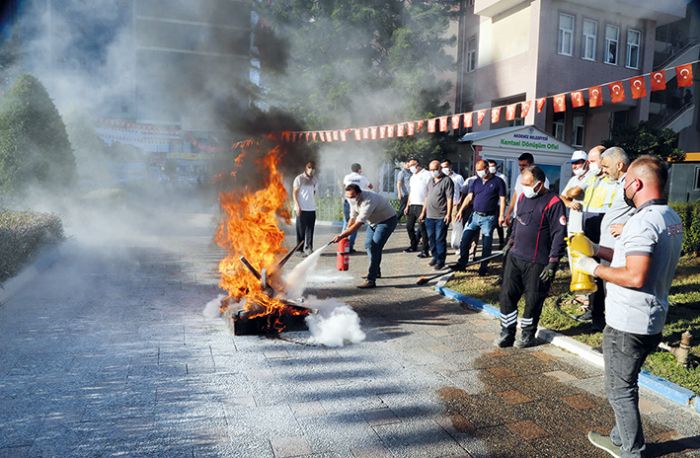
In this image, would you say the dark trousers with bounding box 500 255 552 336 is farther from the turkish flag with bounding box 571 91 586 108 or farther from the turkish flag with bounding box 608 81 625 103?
the turkish flag with bounding box 571 91 586 108

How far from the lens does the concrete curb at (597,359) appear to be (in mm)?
3588

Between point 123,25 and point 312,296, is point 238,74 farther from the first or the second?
point 312,296

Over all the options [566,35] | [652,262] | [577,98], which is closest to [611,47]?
[566,35]

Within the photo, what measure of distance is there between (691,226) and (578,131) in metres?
13.5

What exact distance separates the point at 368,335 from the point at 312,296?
1475mm

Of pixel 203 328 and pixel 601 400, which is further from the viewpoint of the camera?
pixel 203 328

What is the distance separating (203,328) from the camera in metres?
5.04

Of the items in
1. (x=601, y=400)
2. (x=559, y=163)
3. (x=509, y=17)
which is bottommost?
(x=601, y=400)

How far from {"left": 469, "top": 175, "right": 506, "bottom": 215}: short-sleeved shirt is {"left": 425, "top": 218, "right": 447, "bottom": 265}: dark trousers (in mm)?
825

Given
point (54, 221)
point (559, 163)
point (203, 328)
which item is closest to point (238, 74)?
point (54, 221)

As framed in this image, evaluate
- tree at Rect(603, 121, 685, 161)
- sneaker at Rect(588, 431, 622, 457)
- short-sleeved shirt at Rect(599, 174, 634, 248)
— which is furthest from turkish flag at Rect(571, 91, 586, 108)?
tree at Rect(603, 121, 685, 161)

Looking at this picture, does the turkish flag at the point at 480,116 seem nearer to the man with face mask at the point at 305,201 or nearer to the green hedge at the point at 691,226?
the man with face mask at the point at 305,201

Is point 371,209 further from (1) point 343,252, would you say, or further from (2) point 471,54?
(2) point 471,54

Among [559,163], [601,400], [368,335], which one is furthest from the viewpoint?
[559,163]
